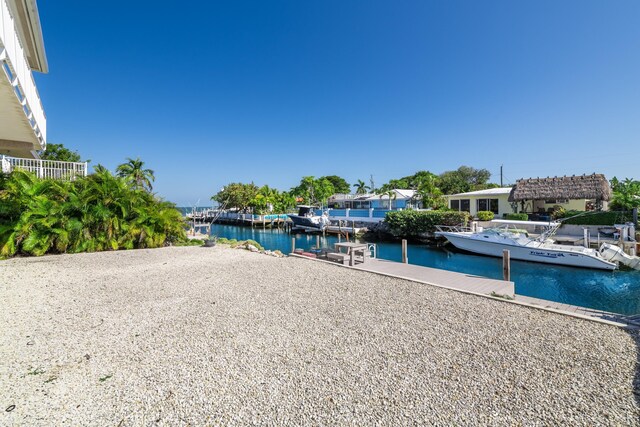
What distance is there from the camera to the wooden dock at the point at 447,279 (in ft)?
26.5

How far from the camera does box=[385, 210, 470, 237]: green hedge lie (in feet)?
81.0

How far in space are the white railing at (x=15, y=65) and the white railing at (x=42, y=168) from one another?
9.00 meters

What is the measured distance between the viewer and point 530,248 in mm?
16938

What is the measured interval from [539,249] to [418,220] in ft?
34.0

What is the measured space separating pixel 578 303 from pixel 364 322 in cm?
1086

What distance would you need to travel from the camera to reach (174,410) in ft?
10.1

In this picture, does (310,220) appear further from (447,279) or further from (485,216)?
(447,279)

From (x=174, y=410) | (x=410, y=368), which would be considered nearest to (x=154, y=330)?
(x=174, y=410)

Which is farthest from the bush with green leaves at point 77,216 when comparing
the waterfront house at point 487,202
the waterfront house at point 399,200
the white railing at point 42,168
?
the waterfront house at point 487,202

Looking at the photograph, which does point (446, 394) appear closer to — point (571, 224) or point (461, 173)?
point (571, 224)

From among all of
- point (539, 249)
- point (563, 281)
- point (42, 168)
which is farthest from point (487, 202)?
point (42, 168)

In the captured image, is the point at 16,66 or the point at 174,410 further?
the point at 16,66

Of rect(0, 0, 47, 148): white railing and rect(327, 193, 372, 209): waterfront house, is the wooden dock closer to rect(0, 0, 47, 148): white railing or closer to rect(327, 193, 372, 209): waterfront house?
rect(0, 0, 47, 148): white railing

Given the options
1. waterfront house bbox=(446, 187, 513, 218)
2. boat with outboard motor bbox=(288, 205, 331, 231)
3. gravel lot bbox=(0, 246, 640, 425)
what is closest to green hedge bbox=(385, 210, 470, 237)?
waterfront house bbox=(446, 187, 513, 218)
